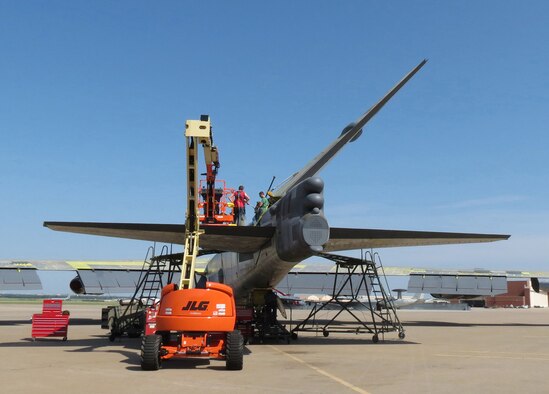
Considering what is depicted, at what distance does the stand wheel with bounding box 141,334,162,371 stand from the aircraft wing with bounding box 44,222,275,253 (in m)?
4.05

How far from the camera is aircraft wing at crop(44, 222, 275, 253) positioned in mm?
15172

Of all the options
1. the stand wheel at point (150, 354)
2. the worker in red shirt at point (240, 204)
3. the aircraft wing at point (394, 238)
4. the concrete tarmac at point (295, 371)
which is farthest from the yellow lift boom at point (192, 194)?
the worker in red shirt at point (240, 204)

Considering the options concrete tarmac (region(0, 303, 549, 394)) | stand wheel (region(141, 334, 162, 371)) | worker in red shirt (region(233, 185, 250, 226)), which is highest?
worker in red shirt (region(233, 185, 250, 226))

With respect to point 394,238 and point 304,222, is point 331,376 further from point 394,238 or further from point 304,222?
point 394,238

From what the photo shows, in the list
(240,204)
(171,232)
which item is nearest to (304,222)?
(171,232)

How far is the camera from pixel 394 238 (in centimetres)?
1711

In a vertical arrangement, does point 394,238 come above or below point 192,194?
below

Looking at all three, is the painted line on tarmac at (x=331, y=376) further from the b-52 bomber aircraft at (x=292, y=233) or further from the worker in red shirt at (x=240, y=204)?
the worker in red shirt at (x=240, y=204)

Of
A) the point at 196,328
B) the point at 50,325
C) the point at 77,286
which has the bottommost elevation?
the point at 50,325

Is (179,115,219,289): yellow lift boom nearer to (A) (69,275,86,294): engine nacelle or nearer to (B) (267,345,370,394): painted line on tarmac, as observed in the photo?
(B) (267,345,370,394): painted line on tarmac

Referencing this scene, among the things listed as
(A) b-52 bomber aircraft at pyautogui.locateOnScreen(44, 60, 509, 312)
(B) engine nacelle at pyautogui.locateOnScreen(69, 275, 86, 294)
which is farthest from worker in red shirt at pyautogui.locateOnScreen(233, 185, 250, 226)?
(B) engine nacelle at pyautogui.locateOnScreen(69, 275, 86, 294)

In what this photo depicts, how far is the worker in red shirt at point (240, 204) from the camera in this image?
23.4 m

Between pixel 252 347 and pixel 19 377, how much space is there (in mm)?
9221

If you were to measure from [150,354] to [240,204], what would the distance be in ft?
39.9
